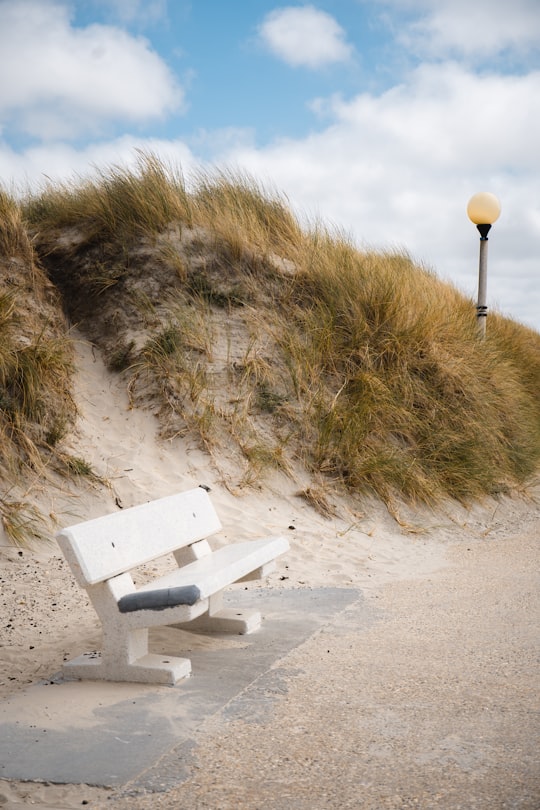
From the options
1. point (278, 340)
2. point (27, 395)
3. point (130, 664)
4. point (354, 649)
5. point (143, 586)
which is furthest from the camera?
point (278, 340)

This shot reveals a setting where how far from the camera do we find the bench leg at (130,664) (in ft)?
12.5

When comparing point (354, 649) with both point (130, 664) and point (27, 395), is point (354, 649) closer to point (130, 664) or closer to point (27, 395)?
point (130, 664)

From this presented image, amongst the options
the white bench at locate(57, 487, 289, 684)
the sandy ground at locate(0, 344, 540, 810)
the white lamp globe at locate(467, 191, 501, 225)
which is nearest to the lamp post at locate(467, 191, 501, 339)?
the white lamp globe at locate(467, 191, 501, 225)

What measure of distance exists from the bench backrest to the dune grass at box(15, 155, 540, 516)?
3347 millimetres

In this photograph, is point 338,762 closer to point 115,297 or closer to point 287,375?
point 287,375

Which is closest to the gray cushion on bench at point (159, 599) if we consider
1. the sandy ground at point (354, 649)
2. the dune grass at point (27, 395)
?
the sandy ground at point (354, 649)

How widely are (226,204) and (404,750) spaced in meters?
8.86

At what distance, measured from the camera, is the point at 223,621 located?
15.3 ft

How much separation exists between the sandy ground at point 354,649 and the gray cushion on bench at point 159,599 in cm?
52

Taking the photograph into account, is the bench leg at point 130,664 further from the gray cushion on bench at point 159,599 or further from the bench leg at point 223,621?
the bench leg at point 223,621

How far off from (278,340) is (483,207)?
15.6 feet

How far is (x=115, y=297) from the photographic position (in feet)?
31.9

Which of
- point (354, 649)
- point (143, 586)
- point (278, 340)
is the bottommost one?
point (354, 649)

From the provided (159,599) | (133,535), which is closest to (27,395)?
(133,535)
